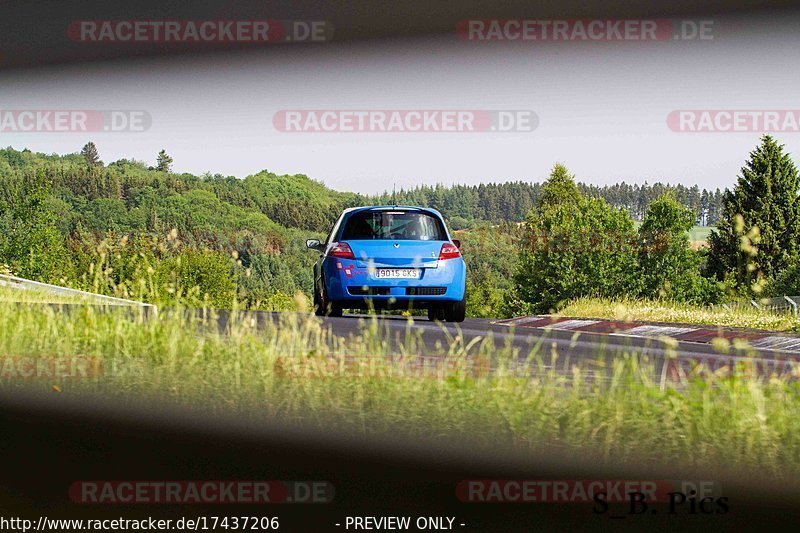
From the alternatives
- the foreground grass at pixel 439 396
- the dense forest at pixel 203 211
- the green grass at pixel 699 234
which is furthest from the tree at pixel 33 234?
the green grass at pixel 699 234

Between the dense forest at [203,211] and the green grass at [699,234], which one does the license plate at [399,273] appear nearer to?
the dense forest at [203,211]

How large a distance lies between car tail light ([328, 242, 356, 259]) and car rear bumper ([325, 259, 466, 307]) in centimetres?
7

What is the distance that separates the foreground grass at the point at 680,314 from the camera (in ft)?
57.5

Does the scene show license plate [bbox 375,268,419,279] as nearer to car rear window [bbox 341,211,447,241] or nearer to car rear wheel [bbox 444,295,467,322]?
car rear window [bbox 341,211,447,241]

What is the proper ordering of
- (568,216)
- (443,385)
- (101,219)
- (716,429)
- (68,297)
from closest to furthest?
(716,429), (443,385), (68,297), (101,219), (568,216)

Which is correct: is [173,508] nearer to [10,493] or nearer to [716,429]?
[10,493]

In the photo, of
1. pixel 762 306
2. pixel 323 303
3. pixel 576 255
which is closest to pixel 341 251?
pixel 323 303

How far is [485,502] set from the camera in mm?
5141

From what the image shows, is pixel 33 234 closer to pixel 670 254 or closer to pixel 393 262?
pixel 393 262

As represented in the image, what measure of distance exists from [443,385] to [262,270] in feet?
238

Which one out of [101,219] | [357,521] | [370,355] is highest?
[101,219]

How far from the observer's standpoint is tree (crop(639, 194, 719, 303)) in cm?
7356

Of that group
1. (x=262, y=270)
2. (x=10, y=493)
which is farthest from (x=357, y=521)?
(x=262, y=270)

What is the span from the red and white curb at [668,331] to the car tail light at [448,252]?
272cm
